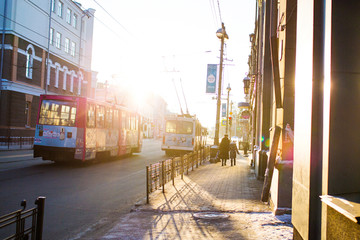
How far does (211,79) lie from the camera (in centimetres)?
2283

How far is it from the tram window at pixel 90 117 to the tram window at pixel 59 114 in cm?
70

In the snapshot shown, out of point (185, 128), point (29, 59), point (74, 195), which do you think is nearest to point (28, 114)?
point (29, 59)

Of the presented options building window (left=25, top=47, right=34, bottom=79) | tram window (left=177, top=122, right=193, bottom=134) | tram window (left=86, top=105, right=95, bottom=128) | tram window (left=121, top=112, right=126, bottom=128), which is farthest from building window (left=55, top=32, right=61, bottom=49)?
tram window (left=86, top=105, right=95, bottom=128)

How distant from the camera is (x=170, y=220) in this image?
629 centimetres

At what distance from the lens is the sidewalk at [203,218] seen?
17.4ft

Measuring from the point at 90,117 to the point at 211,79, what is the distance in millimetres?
10003

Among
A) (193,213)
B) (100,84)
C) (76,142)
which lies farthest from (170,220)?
(100,84)

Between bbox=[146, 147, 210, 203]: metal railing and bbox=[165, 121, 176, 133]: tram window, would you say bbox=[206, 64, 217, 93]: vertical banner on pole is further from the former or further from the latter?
bbox=[146, 147, 210, 203]: metal railing

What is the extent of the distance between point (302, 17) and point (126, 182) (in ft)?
28.3

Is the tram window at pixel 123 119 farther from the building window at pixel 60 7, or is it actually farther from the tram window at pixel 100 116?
the building window at pixel 60 7

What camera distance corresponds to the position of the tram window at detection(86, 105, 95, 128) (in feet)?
50.8

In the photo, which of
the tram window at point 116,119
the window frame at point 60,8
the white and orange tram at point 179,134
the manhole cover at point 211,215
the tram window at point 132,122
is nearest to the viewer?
the manhole cover at point 211,215

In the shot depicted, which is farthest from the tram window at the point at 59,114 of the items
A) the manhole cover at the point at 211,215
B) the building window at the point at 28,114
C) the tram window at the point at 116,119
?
the building window at the point at 28,114

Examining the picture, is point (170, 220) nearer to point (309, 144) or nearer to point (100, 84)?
point (309, 144)
